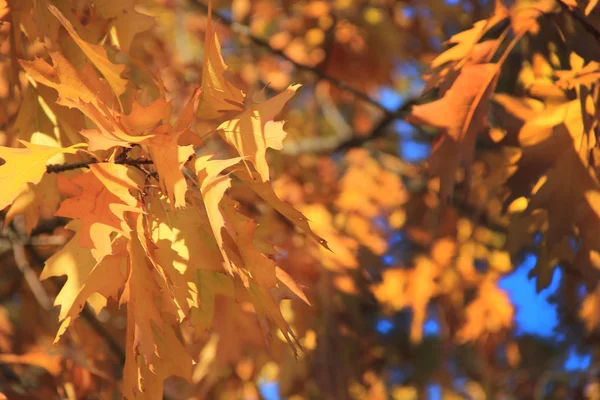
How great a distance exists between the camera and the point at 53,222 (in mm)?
1555

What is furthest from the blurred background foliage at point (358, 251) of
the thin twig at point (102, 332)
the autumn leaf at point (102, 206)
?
the autumn leaf at point (102, 206)

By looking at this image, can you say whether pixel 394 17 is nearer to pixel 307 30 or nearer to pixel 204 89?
pixel 307 30

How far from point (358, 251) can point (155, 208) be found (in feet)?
3.51

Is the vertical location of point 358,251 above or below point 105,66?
below

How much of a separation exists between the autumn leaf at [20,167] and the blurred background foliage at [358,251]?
11.0 inches

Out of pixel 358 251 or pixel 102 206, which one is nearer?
pixel 102 206

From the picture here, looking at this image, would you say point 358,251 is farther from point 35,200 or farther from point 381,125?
point 35,200

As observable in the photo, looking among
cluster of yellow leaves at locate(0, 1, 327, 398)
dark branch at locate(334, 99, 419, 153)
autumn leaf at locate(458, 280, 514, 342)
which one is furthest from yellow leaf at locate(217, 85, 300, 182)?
autumn leaf at locate(458, 280, 514, 342)

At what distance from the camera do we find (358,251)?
1978mm

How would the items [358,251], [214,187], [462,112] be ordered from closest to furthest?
[214,187]
[462,112]
[358,251]

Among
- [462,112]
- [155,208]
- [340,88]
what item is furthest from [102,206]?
[340,88]

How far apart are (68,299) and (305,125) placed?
11.1 ft

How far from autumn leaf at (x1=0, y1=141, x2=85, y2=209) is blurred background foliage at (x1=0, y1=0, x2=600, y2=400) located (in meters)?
0.28

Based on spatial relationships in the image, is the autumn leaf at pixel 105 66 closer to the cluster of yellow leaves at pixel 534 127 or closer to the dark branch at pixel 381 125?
the cluster of yellow leaves at pixel 534 127
